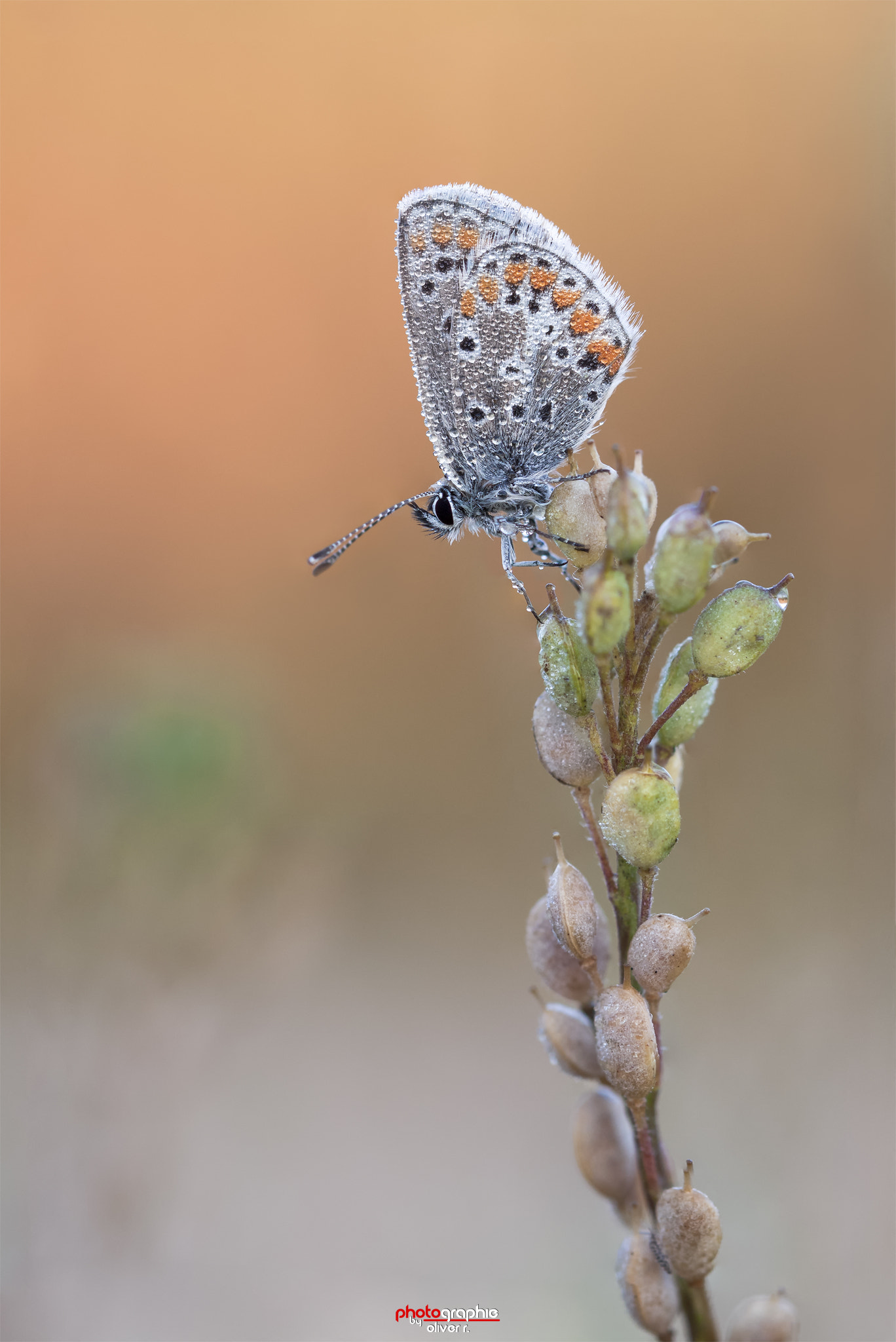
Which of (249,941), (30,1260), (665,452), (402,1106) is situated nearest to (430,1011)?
(402,1106)

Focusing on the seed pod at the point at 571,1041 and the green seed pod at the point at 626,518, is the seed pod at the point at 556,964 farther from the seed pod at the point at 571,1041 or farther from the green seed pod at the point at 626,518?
the green seed pod at the point at 626,518

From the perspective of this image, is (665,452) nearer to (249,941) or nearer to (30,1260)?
(249,941)

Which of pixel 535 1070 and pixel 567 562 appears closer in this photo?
pixel 567 562

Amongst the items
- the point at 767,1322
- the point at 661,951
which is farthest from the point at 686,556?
the point at 767,1322

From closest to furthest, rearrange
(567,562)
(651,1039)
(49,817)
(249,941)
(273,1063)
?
(651,1039) < (567,562) < (49,817) < (249,941) < (273,1063)

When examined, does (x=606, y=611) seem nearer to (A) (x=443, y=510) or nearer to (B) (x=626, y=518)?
(B) (x=626, y=518)

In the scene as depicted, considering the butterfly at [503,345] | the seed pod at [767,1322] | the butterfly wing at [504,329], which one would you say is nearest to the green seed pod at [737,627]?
the butterfly at [503,345]
